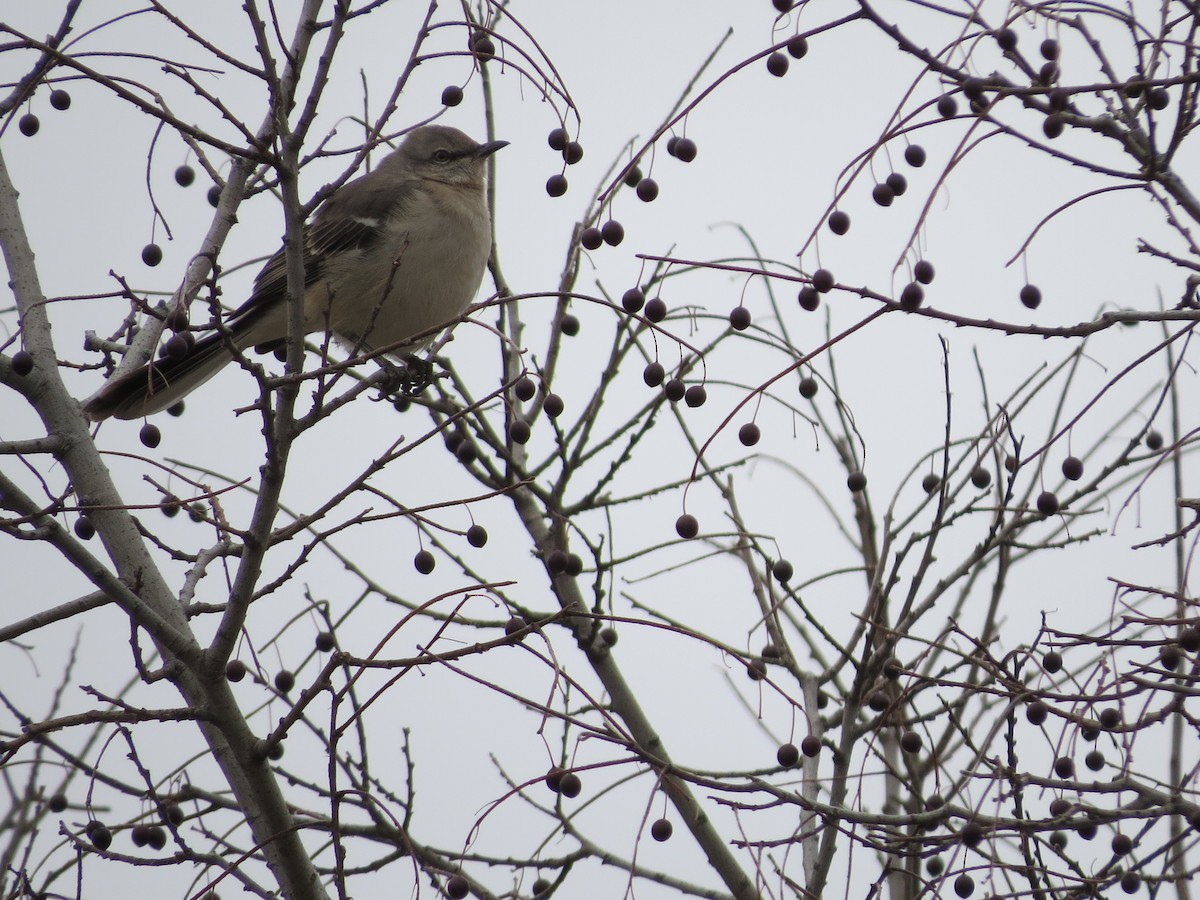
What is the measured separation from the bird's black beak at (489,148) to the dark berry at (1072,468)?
9.92 ft

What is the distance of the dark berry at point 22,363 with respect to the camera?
3.71 metres

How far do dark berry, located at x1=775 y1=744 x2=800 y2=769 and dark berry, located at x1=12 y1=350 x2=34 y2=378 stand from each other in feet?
8.69

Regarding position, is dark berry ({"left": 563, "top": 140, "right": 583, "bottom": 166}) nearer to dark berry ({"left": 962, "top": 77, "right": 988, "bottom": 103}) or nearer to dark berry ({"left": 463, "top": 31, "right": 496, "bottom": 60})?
dark berry ({"left": 463, "top": 31, "right": 496, "bottom": 60})

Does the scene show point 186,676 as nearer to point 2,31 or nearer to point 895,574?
point 2,31

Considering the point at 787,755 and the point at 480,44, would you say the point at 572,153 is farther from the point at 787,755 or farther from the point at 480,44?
the point at 787,755

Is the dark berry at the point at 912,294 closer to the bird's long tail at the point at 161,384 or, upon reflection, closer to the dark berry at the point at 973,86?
the dark berry at the point at 973,86

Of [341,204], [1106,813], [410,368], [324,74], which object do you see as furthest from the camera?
[341,204]

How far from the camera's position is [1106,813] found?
2578 millimetres

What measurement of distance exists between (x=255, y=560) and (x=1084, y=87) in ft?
7.48

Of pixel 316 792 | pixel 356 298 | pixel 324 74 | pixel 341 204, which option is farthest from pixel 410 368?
pixel 324 74

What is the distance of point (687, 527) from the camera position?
12.0 feet

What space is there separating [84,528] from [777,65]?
2798mm

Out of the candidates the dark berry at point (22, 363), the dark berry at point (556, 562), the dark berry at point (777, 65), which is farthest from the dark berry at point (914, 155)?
the dark berry at point (22, 363)

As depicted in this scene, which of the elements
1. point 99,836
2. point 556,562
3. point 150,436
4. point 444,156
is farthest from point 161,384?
point 444,156
